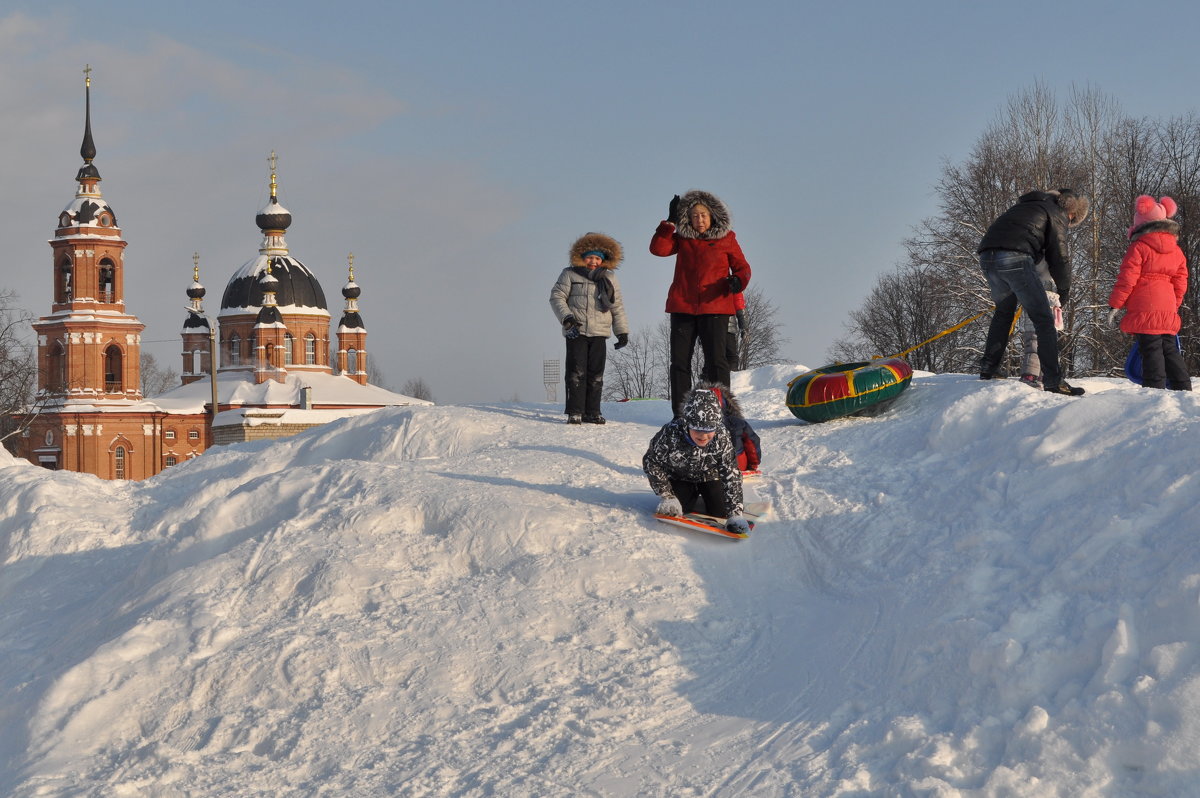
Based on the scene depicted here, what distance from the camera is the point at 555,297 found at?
34.3 feet

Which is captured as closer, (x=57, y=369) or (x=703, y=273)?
(x=703, y=273)

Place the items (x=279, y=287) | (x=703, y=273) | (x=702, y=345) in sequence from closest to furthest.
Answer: (x=703, y=273), (x=702, y=345), (x=279, y=287)

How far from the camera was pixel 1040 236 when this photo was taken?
9.14 meters

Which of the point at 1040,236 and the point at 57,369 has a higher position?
the point at 57,369

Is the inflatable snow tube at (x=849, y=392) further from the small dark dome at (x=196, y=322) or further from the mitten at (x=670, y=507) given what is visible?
the small dark dome at (x=196, y=322)

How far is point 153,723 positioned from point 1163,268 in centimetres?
814

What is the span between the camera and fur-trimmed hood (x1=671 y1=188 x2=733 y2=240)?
8.88m

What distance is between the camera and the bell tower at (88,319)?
5903cm

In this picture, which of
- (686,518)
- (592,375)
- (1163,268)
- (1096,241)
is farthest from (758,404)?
(1096,241)

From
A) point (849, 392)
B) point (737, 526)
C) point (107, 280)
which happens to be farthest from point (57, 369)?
point (737, 526)

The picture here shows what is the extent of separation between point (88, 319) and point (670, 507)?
58.9 metres

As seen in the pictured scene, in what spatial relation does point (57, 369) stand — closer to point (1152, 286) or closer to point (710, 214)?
point (710, 214)

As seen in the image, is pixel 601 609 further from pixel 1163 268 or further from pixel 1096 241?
pixel 1096 241

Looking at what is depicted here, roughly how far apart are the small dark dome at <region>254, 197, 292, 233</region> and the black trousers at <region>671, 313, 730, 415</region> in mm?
68080
